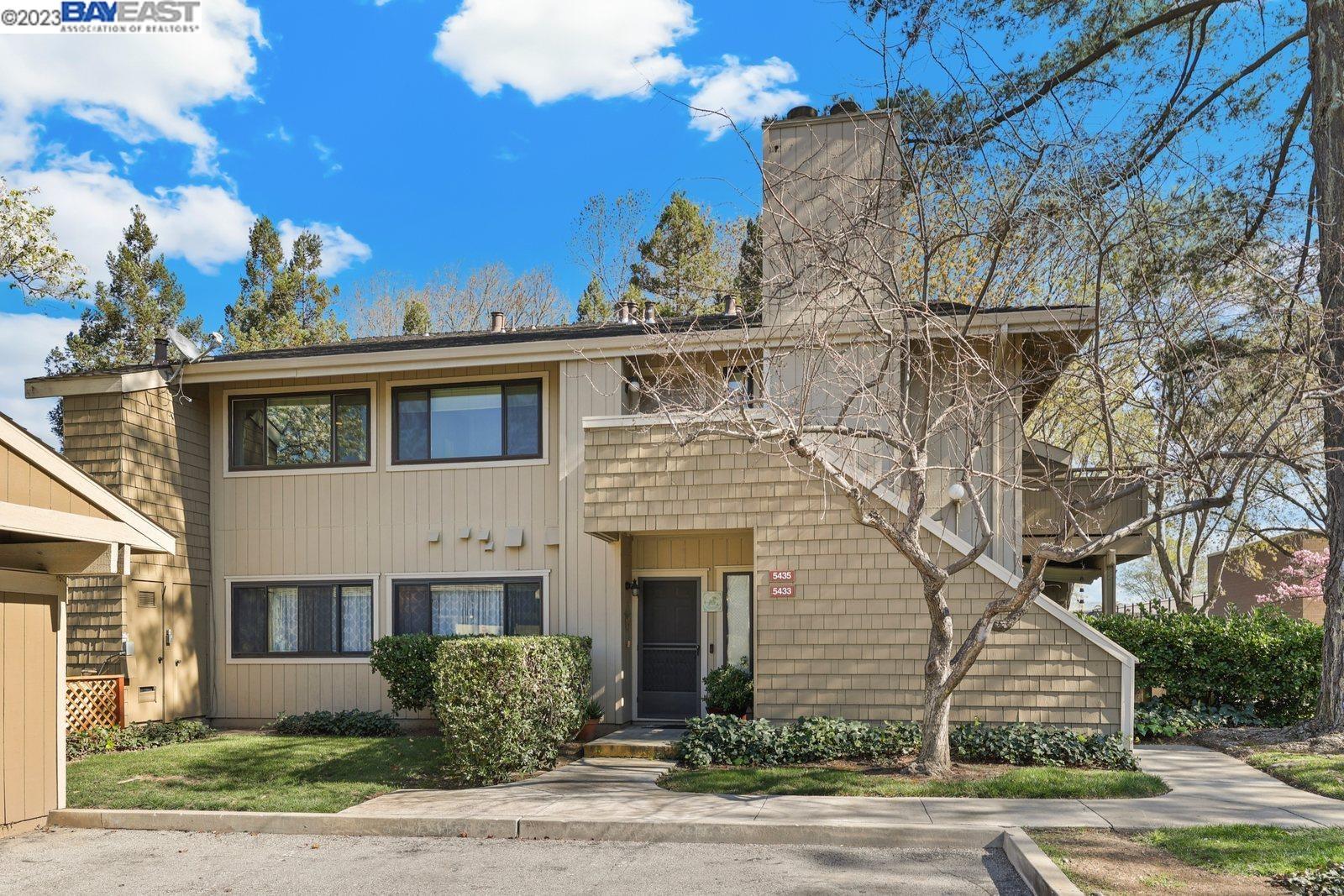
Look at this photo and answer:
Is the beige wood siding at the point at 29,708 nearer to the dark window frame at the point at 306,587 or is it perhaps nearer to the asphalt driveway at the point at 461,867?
the asphalt driveway at the point at 461,867

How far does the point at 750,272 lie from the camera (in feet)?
46.0

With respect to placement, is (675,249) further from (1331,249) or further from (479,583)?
(1331,249)

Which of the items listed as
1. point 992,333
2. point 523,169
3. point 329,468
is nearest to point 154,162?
point 523,169

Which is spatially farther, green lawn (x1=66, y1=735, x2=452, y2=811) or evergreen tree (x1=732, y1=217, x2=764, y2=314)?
evergreen tree (x1=732, y1=217, x2=764, y2=314)

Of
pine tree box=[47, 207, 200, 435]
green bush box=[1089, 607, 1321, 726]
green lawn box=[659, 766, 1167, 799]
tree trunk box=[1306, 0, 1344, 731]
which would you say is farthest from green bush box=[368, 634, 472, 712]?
pine tree box=[47, 207, 200, 435]

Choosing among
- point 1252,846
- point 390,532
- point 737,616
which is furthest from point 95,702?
point 1252,846

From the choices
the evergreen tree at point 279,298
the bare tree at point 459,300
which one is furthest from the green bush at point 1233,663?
the evergreen tree at point 279,298

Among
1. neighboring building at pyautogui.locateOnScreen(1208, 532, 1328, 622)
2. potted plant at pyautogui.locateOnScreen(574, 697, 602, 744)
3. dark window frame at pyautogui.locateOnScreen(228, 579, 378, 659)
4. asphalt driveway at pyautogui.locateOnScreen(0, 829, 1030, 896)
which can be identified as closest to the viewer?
asphalt driveway at pyautogui.locateOnScreen(0, 829, 1030, 896)

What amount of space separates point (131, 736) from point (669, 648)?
22.1 ft

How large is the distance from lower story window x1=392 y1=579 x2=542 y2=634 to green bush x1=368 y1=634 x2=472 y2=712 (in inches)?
41.4

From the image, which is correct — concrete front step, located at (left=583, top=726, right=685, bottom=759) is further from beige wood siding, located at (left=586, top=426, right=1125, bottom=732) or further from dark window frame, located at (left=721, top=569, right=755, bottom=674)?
dark window frame, located at (left=721, top=569, right=755, bottom=674)

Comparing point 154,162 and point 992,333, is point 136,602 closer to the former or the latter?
point 992,333

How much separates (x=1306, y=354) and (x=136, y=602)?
45.6ft

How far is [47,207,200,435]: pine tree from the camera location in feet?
95.8
